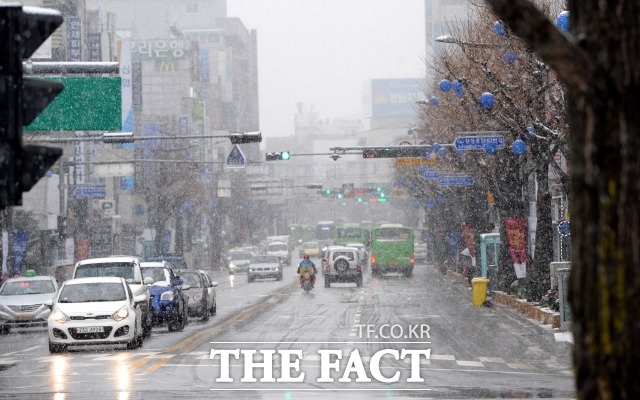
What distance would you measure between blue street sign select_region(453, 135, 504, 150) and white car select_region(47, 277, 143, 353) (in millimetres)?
12300

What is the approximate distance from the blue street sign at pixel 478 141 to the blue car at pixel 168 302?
8.61 metres

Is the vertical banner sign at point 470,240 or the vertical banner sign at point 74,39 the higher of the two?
the vertical banner sign at point 74,39

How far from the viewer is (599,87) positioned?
5473 mm

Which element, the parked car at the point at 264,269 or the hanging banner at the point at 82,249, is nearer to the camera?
the hanging banner at the point at 82,249

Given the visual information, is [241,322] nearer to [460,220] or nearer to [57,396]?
[57,396]

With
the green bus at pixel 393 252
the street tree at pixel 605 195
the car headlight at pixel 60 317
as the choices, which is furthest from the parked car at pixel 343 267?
the street tree at pixel 605 195

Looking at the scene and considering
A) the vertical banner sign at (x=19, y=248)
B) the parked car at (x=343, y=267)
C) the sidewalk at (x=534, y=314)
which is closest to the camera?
→ the sidewalk at (x=534, y=314)

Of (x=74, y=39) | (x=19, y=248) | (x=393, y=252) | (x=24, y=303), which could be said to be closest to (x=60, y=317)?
(x=24, y=303)

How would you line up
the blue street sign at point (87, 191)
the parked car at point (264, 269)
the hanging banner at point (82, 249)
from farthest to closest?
the parked car at point (264, 269) < the hanging banner at point (82, 249) < the blue street sign at point (87, 191)

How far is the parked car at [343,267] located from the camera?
57.7 meters

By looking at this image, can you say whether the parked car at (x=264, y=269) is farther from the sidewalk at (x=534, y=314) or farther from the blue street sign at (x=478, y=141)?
the blue street sign at (x=478, y=141)

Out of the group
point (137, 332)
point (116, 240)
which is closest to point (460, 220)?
point (116, 240)

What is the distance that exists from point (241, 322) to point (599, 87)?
2733 centimetres

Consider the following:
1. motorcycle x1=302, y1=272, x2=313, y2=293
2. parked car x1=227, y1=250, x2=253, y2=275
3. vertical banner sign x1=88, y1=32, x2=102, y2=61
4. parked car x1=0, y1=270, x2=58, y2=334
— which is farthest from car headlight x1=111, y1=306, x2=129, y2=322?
parked car x1=227, y1=250, x2=253, y2=275
